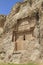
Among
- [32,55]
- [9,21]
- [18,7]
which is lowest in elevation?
[32,55]

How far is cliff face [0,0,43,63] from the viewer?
72.9ft

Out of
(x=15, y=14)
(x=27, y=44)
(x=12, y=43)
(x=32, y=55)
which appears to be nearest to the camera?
(x=32, y=55)

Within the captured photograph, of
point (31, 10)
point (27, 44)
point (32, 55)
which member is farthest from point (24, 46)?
point (31, 10)

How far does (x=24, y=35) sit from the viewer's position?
2492cm

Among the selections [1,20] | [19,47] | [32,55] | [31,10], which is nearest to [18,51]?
[19,47]

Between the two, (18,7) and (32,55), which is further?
(18,7)

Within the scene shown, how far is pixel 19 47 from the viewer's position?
24922 millimetres

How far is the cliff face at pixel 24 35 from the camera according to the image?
875 inches

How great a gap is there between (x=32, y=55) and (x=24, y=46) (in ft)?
7.98

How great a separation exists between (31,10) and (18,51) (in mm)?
4891

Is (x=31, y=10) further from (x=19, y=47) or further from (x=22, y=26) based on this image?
→ (x=19, y=47)

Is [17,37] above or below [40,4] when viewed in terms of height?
below

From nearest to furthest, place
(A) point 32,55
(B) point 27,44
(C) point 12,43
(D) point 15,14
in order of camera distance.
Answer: (A) point 32,55 → (B) point 27,44 → (C) point 12,43 → (D) point 15,14

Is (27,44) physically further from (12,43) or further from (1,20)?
(1,20)
